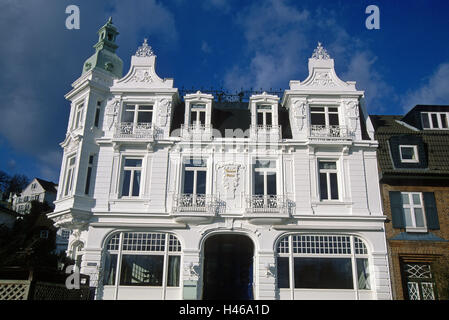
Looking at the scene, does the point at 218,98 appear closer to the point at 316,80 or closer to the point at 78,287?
the point at 316,80

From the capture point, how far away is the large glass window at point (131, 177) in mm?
19984

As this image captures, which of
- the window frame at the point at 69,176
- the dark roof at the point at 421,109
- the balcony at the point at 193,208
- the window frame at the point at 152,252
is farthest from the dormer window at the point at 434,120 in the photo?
the window frame at the point at 69,176

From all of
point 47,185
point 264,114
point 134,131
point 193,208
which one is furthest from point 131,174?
point 47,185

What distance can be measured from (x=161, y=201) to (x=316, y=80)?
11.4m

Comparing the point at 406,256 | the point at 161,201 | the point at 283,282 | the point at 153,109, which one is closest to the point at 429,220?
the point at 406,256

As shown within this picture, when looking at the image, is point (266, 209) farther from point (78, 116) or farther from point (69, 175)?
point (78, 116)

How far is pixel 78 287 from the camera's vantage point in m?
14.3

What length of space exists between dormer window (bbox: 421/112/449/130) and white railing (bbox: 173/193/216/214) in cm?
1348

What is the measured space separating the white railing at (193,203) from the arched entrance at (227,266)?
2.38m

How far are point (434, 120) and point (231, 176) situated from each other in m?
12.8

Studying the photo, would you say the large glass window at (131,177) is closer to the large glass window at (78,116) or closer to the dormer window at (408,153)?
the large glass window at (78,116)

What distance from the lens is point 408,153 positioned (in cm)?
2042

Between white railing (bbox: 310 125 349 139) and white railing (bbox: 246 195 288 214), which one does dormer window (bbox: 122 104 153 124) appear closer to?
white railing (bbox: 246 195 288 214)

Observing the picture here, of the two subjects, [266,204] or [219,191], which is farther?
[219,191]
